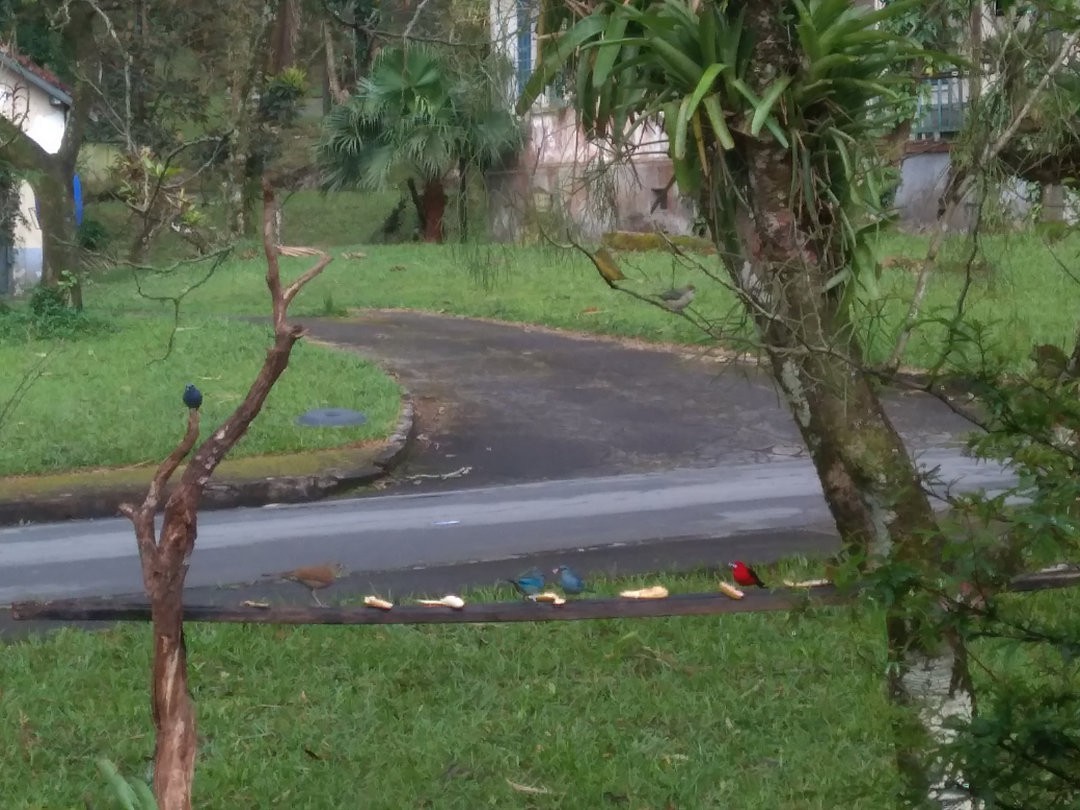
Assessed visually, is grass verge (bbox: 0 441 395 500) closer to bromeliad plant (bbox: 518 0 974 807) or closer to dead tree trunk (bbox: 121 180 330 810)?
bromeliad plant (bbox: 518 0 974 807)

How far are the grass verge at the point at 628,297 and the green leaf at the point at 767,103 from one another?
462 millimetres

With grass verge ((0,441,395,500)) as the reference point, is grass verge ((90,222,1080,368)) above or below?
above

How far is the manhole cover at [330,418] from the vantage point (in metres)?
10.4

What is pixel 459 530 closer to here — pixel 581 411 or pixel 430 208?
pixel 581 411

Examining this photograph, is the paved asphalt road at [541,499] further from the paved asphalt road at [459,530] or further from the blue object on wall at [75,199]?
the blue object on wall at [75,199]

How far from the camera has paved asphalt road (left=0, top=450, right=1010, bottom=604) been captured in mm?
7426

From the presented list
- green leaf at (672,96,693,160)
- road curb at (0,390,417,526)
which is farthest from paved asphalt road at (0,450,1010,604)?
green leaf at (672,96,693,160)

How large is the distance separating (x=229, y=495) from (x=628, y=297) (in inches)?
325

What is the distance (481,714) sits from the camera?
514cm

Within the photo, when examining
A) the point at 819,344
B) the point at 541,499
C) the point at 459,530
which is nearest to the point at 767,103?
the point at 819,344

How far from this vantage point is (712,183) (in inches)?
151

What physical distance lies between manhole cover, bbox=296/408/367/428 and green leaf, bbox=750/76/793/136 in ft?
23.3

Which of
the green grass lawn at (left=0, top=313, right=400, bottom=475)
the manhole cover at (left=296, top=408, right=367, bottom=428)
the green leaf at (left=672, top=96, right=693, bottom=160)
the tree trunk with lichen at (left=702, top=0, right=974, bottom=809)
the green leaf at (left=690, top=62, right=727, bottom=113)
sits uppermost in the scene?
the green leaf at (left=690, top=62, right=727, bottom=113)

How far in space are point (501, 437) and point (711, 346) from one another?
7326 mm
